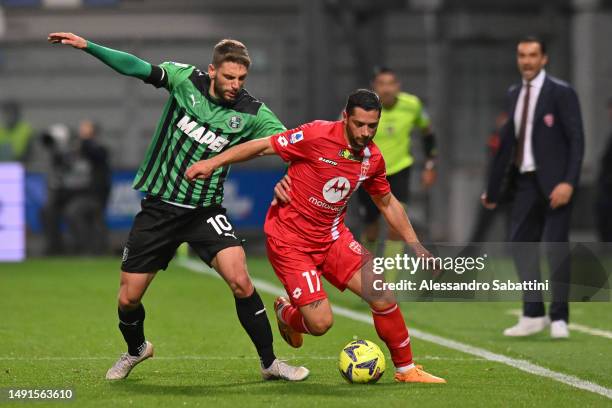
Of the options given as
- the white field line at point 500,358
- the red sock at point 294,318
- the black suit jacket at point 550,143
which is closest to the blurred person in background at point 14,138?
the white field line at point 500,358

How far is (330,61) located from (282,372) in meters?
13.4

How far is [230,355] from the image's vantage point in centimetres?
948

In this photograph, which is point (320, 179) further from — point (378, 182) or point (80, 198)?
point (80, 198)

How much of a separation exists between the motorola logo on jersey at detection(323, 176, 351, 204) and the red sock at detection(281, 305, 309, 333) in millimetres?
698

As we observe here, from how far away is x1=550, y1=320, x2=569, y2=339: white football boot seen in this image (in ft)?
34.8

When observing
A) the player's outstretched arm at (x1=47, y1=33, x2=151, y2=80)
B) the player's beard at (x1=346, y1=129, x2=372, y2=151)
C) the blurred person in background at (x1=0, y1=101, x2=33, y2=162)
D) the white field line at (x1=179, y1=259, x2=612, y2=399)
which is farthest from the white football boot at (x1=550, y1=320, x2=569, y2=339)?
the blurred person in background at (x1=0, y1=101, x2=33, y2=162)

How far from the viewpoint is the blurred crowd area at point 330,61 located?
21.8 meters

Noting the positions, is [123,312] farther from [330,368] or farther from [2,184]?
[2,184]

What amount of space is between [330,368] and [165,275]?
26.1 ft

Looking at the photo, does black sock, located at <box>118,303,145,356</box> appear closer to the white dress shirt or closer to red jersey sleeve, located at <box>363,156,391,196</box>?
red jersey sleeve, located at <box>363,156,391,196</box>

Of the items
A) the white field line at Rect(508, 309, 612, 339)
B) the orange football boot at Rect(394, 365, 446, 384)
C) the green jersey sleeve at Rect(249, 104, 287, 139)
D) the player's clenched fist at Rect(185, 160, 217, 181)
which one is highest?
the green jersey sleeve at Rect(249, 104, 287, 139)

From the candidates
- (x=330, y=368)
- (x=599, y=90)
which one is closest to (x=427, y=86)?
(x=599, y=90)

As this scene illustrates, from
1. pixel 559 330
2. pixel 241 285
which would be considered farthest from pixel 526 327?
pixel 241 285

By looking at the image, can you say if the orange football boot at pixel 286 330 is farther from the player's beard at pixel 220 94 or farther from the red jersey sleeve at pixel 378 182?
the player's beard at pixel 220 94
